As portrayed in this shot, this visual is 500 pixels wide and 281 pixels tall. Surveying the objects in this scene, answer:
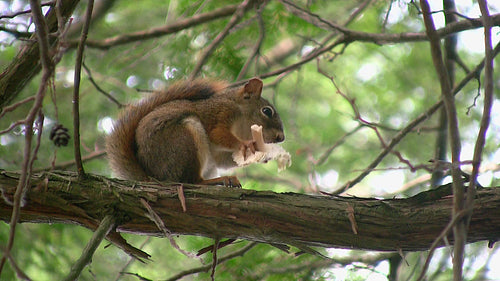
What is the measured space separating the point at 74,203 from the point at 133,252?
1.07 feet

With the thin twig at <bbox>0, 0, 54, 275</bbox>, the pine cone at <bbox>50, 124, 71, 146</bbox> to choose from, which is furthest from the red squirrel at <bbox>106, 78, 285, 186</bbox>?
the thin twig at <bbox>0, 0, 54, 275</bbox>

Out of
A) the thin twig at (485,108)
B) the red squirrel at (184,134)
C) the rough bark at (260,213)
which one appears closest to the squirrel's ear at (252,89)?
the red squirrel at (184,134)

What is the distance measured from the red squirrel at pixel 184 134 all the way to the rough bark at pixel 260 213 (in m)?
0.54

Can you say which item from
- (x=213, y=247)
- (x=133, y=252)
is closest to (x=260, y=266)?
(x=213, y=247)

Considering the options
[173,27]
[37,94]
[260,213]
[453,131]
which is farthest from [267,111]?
[37,94]

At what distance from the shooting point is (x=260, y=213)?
7.35 feet

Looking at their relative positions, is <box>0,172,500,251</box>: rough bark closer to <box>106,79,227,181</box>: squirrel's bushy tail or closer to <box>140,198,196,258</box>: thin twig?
<box>140,198,196,258</box>: thin twig

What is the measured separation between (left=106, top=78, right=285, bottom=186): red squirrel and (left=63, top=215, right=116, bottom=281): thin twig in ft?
2.35

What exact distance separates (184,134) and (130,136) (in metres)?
0.32

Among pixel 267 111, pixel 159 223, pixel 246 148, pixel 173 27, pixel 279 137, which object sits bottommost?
pixel 159 223

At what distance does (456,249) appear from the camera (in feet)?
5.13

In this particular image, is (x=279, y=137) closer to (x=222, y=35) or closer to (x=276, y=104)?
(x=222, y=35)

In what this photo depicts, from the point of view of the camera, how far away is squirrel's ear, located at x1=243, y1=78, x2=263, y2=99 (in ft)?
12.1

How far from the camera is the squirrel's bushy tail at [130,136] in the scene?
9.61ft
